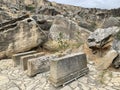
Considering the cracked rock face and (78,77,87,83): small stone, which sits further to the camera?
the cracked rock face

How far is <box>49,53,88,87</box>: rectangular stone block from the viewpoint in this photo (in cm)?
426

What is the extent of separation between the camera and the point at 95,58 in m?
6.12

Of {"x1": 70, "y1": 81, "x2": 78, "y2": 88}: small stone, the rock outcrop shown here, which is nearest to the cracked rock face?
the rock outcrop

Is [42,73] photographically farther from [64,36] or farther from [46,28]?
[46,28]

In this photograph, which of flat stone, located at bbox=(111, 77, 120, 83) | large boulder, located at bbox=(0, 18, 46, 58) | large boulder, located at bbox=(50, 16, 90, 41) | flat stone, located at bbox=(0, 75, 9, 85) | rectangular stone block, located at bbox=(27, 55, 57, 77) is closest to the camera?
flat stone, located at bbox=(111, 77, 120, 83)

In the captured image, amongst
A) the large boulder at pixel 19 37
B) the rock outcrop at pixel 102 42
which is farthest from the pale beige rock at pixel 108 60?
the large boulder at pixel 19 37

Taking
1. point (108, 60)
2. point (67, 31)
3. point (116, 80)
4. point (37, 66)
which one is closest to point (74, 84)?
point (116, 80)

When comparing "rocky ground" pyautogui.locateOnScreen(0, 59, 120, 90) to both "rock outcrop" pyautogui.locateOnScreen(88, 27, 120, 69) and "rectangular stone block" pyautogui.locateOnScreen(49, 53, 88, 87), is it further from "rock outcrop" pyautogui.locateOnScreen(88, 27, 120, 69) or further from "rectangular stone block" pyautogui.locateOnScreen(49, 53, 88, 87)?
"rock outcrop" pyautogui.locateOnScreen(88, 27, 120, 69)

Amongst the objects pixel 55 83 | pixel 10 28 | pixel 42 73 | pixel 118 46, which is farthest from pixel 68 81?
pixel 10 28

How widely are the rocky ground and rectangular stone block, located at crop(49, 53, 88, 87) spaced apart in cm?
15

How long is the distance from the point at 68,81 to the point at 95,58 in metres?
2.08

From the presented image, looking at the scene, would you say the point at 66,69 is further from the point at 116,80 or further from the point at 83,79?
the point at 116,80

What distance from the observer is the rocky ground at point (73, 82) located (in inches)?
168

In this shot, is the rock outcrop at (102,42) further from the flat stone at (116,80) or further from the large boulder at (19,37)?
the large boulder at (19,37)
